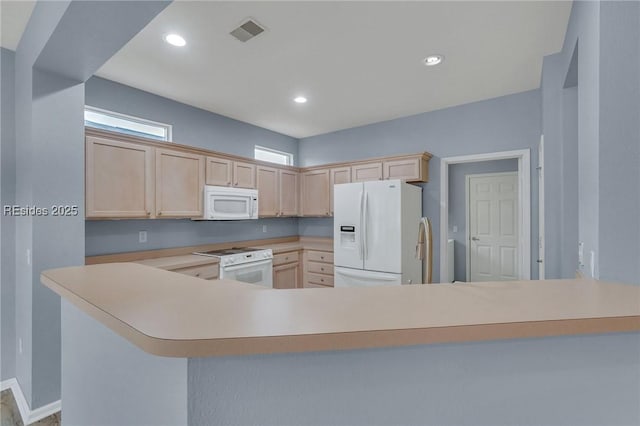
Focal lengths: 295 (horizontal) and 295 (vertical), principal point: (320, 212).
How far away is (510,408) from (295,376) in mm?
558

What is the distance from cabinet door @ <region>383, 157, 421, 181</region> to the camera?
3.74 metres

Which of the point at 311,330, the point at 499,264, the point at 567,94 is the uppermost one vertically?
the point at 567,94

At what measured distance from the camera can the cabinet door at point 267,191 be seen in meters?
4.20

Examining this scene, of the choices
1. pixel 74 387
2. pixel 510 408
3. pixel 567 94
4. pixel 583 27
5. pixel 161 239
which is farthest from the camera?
pixel 161 239

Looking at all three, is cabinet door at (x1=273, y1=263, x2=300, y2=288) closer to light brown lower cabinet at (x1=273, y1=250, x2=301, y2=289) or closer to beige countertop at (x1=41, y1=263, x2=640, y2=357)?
light brown lower cabinet at (x1=273, y1=250, x2=301, y2=289)

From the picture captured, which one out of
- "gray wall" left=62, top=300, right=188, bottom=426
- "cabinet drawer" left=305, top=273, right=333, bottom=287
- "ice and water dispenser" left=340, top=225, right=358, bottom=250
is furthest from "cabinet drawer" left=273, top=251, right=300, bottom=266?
"gray wall" left=62, top=300, right=188, bottom=426

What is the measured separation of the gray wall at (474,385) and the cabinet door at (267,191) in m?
3.59

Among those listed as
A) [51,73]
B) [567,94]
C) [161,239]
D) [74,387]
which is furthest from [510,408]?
[161,239]

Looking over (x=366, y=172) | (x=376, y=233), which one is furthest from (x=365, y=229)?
(x=366, y=172)

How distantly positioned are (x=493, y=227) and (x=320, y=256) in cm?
327

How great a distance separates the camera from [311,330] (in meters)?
0.65

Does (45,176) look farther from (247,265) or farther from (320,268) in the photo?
(320,268)

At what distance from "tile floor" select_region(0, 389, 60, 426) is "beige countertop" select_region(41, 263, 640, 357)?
1683 millimetres

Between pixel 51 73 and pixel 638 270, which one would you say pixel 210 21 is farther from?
pixel 638 270
